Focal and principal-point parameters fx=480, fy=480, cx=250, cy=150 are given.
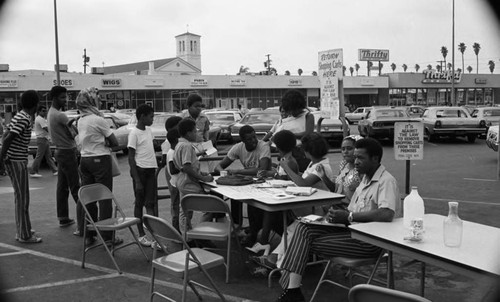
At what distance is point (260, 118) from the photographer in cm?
1958

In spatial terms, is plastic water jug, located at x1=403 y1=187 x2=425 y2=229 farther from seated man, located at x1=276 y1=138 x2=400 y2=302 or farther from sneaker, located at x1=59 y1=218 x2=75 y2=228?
sneaker, located at x1=59 y1=218 x2=75 y2=228

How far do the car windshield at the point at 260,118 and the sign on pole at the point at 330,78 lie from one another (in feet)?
32.4

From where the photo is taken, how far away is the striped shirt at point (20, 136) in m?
6.17

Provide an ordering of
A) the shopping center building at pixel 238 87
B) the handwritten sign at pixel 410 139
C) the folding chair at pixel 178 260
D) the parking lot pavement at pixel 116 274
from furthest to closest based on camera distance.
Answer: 1. the shopping center building at pixel 238 87
2. the handwritten sign at pixel 410 139
3. the parking lot pavement at pixel 116 274
4. the folding chair at pixel 178 260

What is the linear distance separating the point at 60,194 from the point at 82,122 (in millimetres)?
1421

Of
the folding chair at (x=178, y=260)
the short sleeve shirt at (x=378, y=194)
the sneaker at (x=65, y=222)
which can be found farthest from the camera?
the sneaker at (x=65, y=222)

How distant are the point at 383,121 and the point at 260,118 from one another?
4.90 m

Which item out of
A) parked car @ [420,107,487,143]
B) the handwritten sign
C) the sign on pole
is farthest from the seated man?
parked car @ [420,107,487,143]

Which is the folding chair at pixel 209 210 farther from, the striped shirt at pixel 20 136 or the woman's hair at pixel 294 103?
the striped shirt at pixel 20 136

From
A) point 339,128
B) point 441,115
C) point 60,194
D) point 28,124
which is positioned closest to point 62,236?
point 60,194

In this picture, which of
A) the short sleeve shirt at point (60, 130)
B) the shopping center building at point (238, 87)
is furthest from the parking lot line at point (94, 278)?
the shopping center building at point (238, 87)

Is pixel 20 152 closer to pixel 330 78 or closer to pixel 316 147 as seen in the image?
pixel 316 147

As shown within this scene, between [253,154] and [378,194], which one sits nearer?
[378,194]

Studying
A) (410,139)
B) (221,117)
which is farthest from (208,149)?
(221,117)
